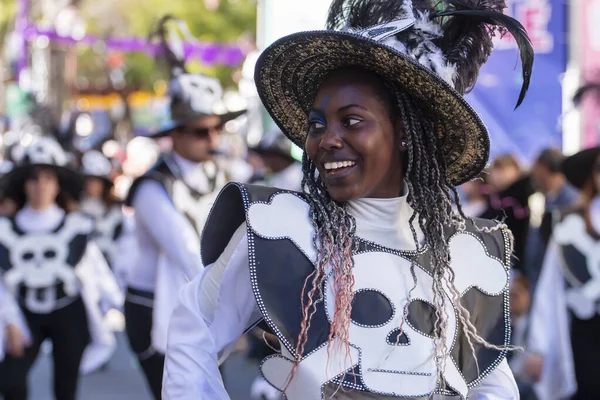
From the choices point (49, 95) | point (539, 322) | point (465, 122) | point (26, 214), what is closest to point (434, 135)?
point (465, 122)

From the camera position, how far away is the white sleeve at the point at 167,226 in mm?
5164

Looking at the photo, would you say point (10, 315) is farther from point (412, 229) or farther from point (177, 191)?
point (412, 229)

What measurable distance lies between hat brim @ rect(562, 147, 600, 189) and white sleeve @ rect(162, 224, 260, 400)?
3.59 metres

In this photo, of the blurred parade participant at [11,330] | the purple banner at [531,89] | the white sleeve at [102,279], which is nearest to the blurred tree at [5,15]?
the purple banner at [531,89]

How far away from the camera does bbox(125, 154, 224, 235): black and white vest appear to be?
17.7 ft

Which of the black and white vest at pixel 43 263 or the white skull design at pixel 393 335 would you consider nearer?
the white skull design at pixel 393 335

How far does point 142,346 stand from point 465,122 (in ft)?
10.3

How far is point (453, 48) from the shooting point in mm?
2709

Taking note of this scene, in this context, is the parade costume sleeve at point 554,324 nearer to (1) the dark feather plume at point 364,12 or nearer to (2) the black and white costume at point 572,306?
(2) the black and white costume at point 572,306

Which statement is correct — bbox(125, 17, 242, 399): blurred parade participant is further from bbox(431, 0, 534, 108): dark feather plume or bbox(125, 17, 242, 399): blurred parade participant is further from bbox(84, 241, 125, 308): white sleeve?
bbox(431, 0, 534, 108): dark feather plume

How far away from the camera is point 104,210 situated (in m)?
11.2

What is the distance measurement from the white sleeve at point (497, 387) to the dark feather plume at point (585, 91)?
3725mm

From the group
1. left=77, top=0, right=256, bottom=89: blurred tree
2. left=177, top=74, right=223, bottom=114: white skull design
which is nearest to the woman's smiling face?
left=177, top=74, right=223, bottom=114: white skull design

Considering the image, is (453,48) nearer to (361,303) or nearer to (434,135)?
(434,135)
